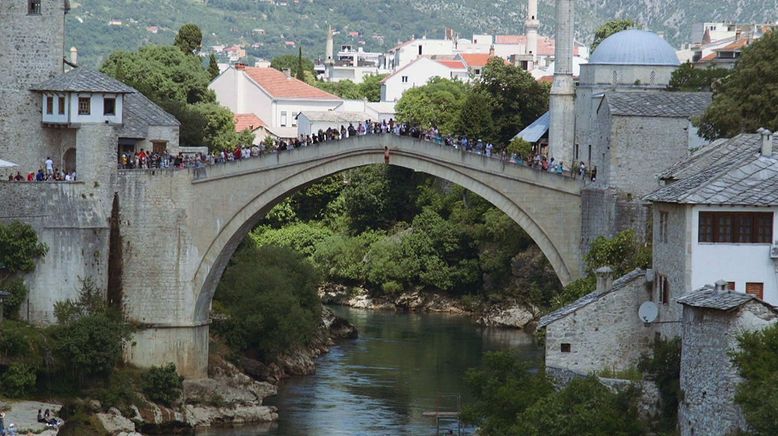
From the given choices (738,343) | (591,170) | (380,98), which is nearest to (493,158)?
(591,170)

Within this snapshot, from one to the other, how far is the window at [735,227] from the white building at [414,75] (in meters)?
117

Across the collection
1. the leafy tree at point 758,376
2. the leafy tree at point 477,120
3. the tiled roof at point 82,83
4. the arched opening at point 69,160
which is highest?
the leafy tree at point 477,120

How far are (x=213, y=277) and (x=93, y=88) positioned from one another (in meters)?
8.22

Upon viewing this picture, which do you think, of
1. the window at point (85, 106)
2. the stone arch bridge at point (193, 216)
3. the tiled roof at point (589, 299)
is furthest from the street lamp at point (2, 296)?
the tiled roof at point (589, 299)

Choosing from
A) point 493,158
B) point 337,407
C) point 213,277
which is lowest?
point 337,407

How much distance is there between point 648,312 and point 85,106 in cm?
2763

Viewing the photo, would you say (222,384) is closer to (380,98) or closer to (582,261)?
(582,261)

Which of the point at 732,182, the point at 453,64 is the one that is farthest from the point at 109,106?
the point at 453,64

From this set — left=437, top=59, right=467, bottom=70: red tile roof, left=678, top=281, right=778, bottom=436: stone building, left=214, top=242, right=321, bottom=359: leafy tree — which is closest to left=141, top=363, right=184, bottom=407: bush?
left=214, top=242, right=321, bottom=359: leafy tree

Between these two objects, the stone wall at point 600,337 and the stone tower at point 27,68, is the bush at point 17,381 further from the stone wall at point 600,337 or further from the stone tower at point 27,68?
the stone wall at point 600,337

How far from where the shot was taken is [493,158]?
71.4m

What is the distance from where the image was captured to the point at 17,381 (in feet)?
214

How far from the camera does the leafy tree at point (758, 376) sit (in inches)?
1654

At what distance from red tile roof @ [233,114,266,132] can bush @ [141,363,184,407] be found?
2721 inches
